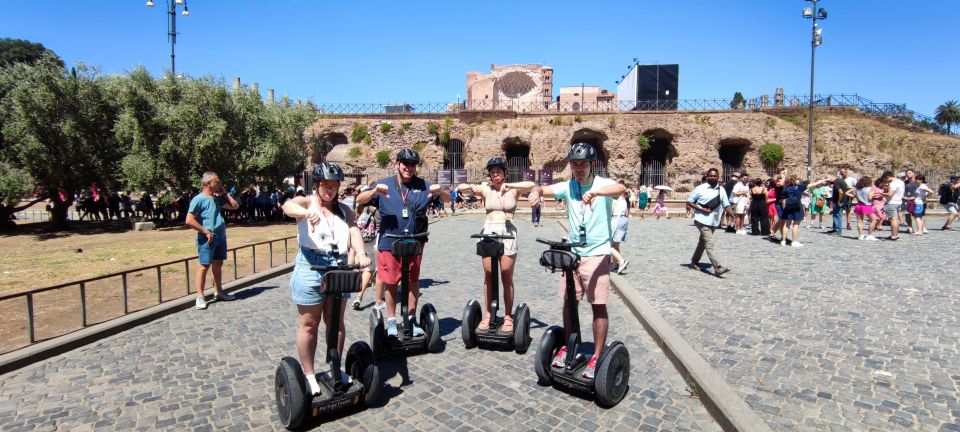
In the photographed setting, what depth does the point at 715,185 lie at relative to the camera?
869 centimetres

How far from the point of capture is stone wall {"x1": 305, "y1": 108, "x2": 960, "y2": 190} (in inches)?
1293

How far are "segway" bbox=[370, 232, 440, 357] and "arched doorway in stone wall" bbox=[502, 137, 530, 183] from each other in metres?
29.9

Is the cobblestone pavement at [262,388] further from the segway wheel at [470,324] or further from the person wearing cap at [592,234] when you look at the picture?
the person wearing cap at [592,234]

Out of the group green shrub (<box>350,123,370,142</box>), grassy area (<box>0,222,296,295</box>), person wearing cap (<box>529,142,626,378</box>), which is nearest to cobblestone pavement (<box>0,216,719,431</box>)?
person wearing cap (<box>529,142,626,378</box>)

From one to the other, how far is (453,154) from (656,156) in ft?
49.6

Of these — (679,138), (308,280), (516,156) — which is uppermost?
(679,138)

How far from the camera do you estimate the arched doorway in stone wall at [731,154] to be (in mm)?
35000

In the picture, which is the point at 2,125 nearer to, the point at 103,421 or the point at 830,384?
the point at 103,421

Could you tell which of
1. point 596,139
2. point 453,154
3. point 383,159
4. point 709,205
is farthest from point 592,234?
point 453,154

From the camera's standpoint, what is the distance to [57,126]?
1902 cm

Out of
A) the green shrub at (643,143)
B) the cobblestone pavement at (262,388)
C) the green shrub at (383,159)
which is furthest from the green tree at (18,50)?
the cobblestone pavement at (262,388)

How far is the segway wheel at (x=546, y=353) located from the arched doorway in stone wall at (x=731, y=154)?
1334 inches

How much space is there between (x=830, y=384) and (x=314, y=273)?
155 inches

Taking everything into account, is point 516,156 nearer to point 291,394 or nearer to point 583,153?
point 583,153
